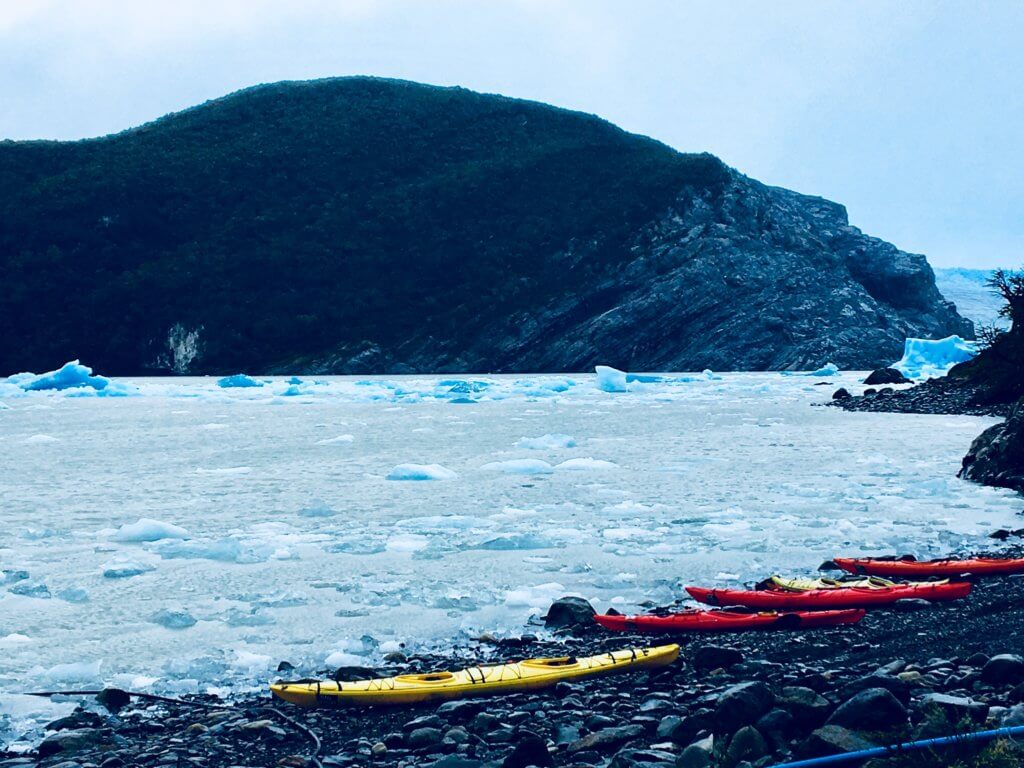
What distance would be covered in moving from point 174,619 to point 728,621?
11.3 feet

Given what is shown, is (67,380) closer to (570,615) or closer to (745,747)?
(570,615)

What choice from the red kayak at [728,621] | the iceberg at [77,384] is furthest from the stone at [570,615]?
the iceberg at [77,384]

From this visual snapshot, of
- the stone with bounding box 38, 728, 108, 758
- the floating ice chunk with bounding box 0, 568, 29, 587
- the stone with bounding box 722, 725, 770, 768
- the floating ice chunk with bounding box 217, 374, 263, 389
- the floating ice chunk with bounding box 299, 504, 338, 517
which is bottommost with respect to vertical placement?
the stone with bounding box 38, 728, 108, 758

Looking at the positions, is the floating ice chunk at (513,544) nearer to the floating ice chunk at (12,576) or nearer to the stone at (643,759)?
the floating ice chunk at (12,576)

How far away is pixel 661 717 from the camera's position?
4.16 m

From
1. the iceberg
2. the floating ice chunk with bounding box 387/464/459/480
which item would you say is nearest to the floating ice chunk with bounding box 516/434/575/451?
the floating ice chunk with bounding box 387/464/459/480

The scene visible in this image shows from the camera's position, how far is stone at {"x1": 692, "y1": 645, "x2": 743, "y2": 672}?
4.96 metres

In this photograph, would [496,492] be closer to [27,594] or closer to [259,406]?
[27,594]

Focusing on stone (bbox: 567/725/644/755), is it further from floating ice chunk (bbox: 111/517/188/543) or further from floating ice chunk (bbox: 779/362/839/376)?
floating ice chunk (bbox: 779/362/839/376)

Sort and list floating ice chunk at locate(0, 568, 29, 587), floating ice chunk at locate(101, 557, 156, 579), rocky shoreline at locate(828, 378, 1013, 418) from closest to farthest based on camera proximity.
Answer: floating ice chunk at locate(0, 568, 29, 587)
floating ice chunk at locate(101, 557, 156, 579)
rocky shoreline at locate(828, 378, 1013, 418)

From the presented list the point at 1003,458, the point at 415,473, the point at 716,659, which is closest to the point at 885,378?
the point at 1003,458

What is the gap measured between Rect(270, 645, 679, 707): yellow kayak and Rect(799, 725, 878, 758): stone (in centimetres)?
155

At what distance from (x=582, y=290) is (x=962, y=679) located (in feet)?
203

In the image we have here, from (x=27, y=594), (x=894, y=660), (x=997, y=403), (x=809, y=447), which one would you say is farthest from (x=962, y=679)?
(x=997, y=403)
